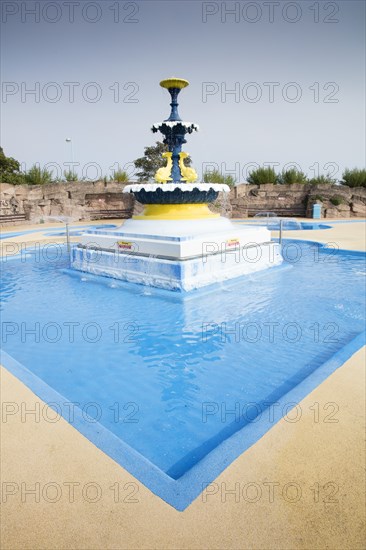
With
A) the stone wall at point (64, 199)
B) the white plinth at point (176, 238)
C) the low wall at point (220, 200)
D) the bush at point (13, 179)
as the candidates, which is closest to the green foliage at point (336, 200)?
the low wall at point (220, 200)

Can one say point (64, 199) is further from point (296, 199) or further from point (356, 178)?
point (356, 178)

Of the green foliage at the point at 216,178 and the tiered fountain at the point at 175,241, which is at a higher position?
the green foliage at the point at 216,178

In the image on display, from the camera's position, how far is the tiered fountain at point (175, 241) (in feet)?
22.4

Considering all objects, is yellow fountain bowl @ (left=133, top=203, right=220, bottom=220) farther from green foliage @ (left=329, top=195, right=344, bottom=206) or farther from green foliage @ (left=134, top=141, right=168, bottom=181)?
green foliage @ (left=134, top=141, right=168, bottom=181)

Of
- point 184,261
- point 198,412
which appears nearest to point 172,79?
point 184,261

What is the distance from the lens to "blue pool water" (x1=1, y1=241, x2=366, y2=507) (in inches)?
109

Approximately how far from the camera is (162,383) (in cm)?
343

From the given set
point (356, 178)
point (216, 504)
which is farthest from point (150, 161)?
point (216, 504)

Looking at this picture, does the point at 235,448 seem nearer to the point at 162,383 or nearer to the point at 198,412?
the point at 198,412

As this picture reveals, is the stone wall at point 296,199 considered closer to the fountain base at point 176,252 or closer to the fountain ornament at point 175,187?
the fountain ornament at point 175,187

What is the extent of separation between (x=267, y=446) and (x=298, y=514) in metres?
0.52

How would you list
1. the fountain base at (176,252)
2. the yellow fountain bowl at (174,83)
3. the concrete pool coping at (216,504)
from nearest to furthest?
the concrete pool coping at (216,504), the fountain base at (176,252), the yellow fountain bowl at (174,83)

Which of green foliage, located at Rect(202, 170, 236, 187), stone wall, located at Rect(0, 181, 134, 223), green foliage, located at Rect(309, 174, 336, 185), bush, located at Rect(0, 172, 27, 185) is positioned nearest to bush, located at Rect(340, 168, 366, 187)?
green foliage, located at Rect(309, 174, 336, 185)

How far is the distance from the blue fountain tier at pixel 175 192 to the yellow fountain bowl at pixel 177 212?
99mm
